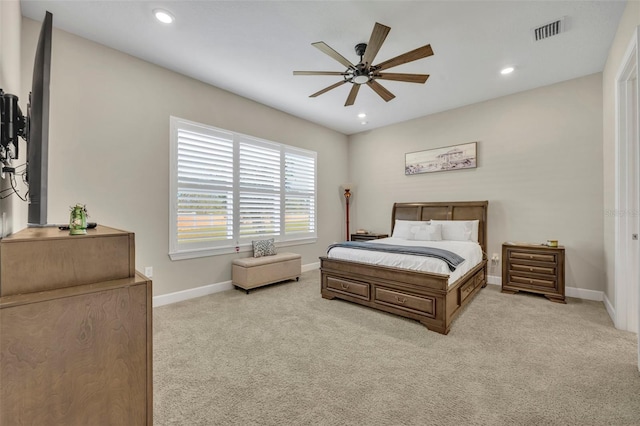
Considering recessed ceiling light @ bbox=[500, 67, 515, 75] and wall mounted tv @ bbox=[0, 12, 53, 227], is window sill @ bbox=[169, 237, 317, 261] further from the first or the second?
recessed ceiling light @ bbox=[500, 67, 515, 75]

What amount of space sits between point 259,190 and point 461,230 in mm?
3394

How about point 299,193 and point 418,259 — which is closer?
point 418,259

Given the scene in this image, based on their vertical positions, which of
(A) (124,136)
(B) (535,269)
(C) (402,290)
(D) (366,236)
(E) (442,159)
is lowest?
(C) (402,290)

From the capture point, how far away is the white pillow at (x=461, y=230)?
4332mm

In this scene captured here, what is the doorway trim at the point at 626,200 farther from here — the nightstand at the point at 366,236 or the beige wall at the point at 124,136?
the beige wall at the point at 124,136

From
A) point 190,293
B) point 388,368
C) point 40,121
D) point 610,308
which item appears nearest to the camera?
point 40,121

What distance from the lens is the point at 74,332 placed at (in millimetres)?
1062

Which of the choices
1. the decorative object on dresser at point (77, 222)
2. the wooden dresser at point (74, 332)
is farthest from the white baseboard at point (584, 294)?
the decorative object on dresser at point (77, 222)

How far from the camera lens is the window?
3.65 metres

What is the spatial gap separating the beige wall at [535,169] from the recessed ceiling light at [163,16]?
4.33 metres

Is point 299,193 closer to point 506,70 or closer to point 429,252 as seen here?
point 429,252

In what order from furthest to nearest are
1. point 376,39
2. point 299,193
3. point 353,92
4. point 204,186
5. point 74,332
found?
1. point 299,193
2. point 204,186
3. point 353,92
4. point 376,39
5. point 74,332

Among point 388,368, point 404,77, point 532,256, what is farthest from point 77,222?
point 532,256

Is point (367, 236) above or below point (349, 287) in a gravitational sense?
above
